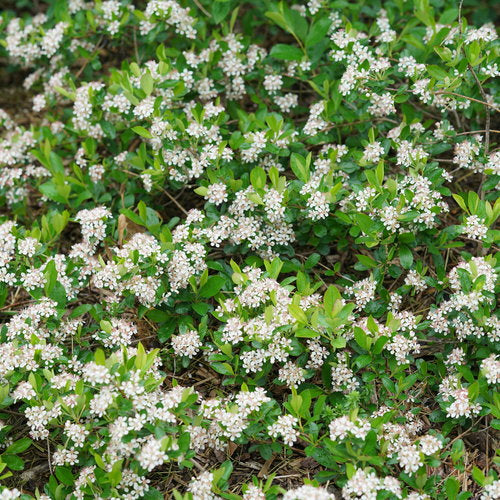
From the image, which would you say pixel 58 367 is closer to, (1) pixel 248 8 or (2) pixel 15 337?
(2) pixel 15 337

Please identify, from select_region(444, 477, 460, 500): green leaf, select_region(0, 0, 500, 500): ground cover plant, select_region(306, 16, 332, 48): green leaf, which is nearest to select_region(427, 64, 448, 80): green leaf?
select_region(0, 0, 500, 500): ground cover plant

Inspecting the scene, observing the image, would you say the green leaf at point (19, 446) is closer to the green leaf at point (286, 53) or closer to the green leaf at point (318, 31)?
the green leaf at point (286, 53)

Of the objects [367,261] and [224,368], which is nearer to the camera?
[224,368]

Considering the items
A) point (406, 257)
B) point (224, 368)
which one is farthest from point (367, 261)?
point (224, 368)

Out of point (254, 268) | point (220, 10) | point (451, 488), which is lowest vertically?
point (451, 488)

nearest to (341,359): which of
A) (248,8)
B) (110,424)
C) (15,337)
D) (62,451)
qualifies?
(110,424)

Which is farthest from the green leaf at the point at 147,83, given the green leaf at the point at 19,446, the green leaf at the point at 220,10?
the green leaf at the point at 19,446

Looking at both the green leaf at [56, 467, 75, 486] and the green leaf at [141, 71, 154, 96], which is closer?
the green leaf at [56, 467, 75, 486]

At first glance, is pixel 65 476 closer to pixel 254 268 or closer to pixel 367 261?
pixel 254 268

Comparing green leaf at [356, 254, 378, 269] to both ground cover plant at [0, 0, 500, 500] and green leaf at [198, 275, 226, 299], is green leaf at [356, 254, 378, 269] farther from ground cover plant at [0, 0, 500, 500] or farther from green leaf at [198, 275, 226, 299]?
green leaf at [198, 275, 226, 299]
